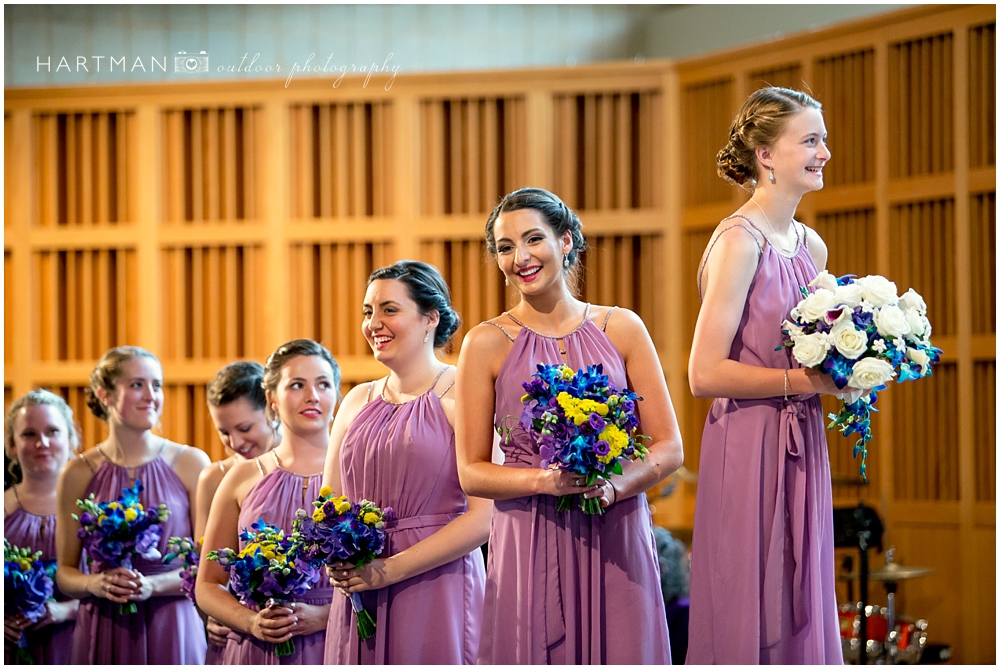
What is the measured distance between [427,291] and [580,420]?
1.03m

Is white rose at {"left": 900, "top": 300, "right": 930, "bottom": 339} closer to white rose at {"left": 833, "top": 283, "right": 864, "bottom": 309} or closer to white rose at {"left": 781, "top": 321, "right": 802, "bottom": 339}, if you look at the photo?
white rose at {"left": 833, "top": 283, "right": 864, "bottom": 309}

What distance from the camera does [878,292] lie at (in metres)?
2.64

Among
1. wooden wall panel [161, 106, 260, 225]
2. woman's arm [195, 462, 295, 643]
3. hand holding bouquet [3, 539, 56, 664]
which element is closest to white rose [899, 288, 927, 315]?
woman's arm [195, 462, 295, 643]

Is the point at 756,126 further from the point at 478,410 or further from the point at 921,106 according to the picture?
the point at 921,106

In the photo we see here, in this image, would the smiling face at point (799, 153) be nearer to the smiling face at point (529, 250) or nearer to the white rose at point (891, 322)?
the white rose at point (891, 322)

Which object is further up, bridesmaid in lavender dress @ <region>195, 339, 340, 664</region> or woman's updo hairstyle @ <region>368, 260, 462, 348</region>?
woman's updo hairstyle @ <region>368, 260, 462, 348</region>

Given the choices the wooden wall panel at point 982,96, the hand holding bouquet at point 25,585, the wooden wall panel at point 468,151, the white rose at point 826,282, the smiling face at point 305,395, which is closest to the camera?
the white rose at point 826,282

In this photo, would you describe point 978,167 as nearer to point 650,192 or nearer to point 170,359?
point 650,192

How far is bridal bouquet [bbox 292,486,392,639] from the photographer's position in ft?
9.96

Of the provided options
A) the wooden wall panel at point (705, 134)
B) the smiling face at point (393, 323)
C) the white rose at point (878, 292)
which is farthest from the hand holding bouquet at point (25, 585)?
the wooden wall panel at point (705, 134)

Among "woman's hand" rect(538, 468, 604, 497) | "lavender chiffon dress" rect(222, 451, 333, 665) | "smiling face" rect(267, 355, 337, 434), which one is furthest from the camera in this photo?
"smiling face" rect(267, 355, 337, 434)

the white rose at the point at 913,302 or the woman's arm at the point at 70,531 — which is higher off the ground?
the white rose at the point at 913,302

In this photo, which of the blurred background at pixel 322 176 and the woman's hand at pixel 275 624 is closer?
the woman's hand at pixel 275 624

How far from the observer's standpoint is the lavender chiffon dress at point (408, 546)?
3.17 metres
